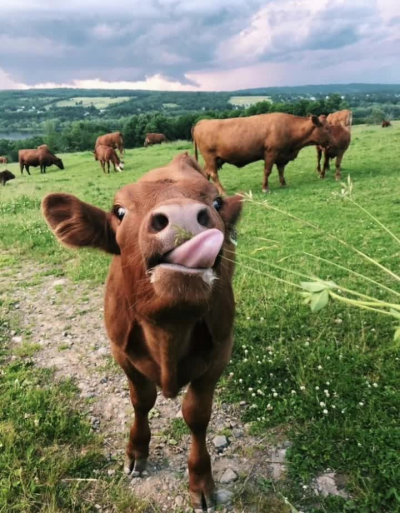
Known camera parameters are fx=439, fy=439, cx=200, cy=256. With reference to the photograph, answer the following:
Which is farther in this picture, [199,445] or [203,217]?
[199,445]

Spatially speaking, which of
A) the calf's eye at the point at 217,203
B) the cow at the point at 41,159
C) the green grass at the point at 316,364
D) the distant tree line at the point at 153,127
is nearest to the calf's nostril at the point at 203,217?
the green grass at the point at 316,364

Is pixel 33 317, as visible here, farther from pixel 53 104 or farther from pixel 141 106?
pixel 53 104

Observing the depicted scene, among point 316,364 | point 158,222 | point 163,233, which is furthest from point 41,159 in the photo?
point 163,233

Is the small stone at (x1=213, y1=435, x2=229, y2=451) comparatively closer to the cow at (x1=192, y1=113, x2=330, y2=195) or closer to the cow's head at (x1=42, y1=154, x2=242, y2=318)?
the cow's head at (x1=42, y1=154, x2=242, y2=318)

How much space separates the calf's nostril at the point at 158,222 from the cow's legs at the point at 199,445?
1.59 m

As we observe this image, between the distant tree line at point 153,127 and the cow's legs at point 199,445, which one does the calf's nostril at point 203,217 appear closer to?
the cow's legs at point 199,445

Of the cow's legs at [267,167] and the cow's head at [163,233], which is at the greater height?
the cow's head at [163,233]

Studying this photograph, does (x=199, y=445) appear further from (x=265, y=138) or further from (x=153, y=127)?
(x=153, y=127)

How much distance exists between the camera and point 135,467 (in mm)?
3566

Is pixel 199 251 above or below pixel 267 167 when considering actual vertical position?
above

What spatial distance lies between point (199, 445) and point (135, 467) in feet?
1.99

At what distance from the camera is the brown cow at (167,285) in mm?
1890

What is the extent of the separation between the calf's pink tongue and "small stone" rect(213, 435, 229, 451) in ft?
8.26

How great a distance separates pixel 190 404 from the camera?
3.26 meters
